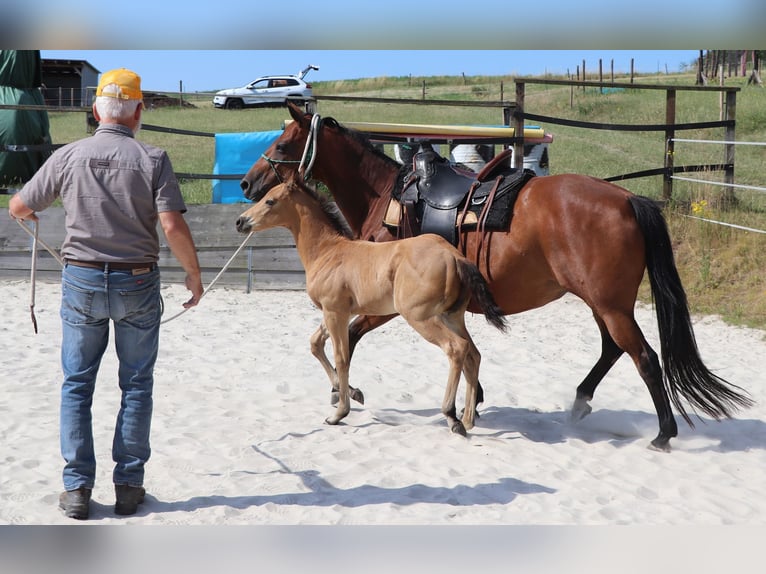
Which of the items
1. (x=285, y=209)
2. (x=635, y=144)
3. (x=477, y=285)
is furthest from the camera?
(x=635, y=144)

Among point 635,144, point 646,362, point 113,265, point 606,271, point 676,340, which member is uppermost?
point 635,144

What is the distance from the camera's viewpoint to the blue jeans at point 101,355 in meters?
3.46

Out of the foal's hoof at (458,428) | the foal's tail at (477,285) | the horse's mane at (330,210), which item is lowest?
the foal's hoof at (458,428)

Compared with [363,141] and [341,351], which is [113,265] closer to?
[341,351]

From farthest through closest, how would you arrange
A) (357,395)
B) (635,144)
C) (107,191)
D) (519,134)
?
(635,144) < (519,134) < (357,395) < (107,191)

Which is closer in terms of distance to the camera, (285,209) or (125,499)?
(125,499)

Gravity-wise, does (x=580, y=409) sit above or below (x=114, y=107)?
below

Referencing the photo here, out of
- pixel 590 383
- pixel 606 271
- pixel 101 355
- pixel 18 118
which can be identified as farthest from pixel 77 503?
pixel 18 118

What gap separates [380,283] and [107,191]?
190 cm

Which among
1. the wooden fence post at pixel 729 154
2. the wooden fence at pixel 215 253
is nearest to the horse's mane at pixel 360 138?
the wooden fence at pixel 215 253

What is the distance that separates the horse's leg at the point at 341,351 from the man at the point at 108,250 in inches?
61.2

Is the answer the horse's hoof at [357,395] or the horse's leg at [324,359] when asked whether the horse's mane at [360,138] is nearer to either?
the horse's leg at [324,359]

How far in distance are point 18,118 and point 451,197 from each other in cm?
1123

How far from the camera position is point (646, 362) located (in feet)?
Result: 15.6
